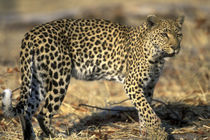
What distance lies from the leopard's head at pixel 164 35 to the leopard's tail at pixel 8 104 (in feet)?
8.31

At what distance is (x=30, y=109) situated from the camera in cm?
657

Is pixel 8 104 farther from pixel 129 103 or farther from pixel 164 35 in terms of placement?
pixel 129 103

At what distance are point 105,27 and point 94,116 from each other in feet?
6.28

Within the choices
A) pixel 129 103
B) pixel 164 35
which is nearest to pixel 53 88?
pixel 164 35

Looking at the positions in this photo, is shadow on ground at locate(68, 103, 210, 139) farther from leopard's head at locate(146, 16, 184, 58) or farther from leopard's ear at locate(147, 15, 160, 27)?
leopard's ear at locate(147, 15, 160, 27)

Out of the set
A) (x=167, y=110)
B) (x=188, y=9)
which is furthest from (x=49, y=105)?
(x=188, y=9)

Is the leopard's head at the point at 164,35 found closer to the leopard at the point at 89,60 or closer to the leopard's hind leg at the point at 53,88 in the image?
the leopard at the point at 89,60

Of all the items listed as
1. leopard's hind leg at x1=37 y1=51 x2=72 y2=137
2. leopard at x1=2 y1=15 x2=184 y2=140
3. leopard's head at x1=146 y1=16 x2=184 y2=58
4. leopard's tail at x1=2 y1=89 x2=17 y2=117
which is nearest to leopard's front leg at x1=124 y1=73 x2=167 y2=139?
leopard at x1=2 y1=15 x2=184 y2=140

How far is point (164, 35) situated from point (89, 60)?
4.73 feet

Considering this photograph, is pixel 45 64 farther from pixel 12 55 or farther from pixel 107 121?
pixel 12 55

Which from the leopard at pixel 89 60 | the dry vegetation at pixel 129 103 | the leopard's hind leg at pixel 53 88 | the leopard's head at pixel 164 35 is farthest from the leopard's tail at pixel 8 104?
the leopard's head at pixel 164 35

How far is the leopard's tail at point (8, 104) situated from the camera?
18.0ft

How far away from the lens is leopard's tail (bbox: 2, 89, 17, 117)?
5.48 meters

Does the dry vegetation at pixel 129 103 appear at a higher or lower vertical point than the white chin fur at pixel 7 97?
lower
